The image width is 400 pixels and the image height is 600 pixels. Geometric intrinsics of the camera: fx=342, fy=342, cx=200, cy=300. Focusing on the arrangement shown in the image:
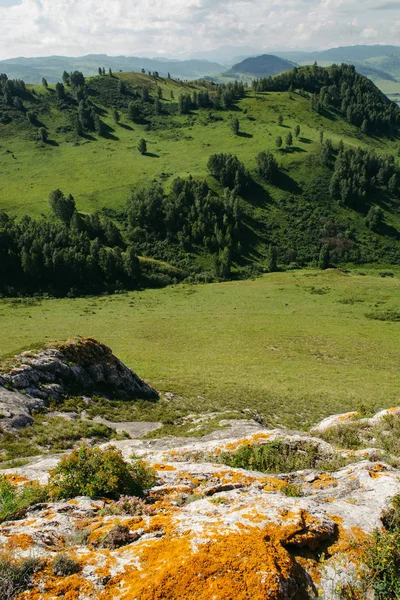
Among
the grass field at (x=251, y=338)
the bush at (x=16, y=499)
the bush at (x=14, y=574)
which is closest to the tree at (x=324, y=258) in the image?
the grass field at (x=251, y=338)

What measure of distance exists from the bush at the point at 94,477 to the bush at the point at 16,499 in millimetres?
305

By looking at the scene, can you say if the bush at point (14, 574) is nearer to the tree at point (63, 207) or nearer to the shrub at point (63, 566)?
the shrub at point (63, 566)

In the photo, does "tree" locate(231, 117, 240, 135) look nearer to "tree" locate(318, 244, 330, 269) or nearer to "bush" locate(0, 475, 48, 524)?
"tree" locate(318, 244, 330, 269)

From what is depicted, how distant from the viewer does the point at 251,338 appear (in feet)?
179

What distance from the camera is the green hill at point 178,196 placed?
94625 mm

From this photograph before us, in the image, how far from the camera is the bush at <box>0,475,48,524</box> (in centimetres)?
763

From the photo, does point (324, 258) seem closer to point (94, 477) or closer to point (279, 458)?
point (279, 458)

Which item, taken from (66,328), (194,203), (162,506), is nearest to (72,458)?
(162,506)

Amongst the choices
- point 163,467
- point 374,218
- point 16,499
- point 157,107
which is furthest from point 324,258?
point 157,107

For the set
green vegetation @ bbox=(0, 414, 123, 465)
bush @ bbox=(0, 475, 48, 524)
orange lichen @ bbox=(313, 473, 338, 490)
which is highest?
bush @ bbox=(0, 475, 48, 524)

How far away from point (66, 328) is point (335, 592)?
57835 millimetres

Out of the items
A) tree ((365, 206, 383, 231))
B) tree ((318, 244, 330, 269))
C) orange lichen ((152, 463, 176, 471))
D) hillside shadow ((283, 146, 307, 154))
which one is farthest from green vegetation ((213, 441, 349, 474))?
hillside shadow ((283, 146, 307, 154))

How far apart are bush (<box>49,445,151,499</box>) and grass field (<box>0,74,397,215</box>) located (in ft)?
404

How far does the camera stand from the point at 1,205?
119m
